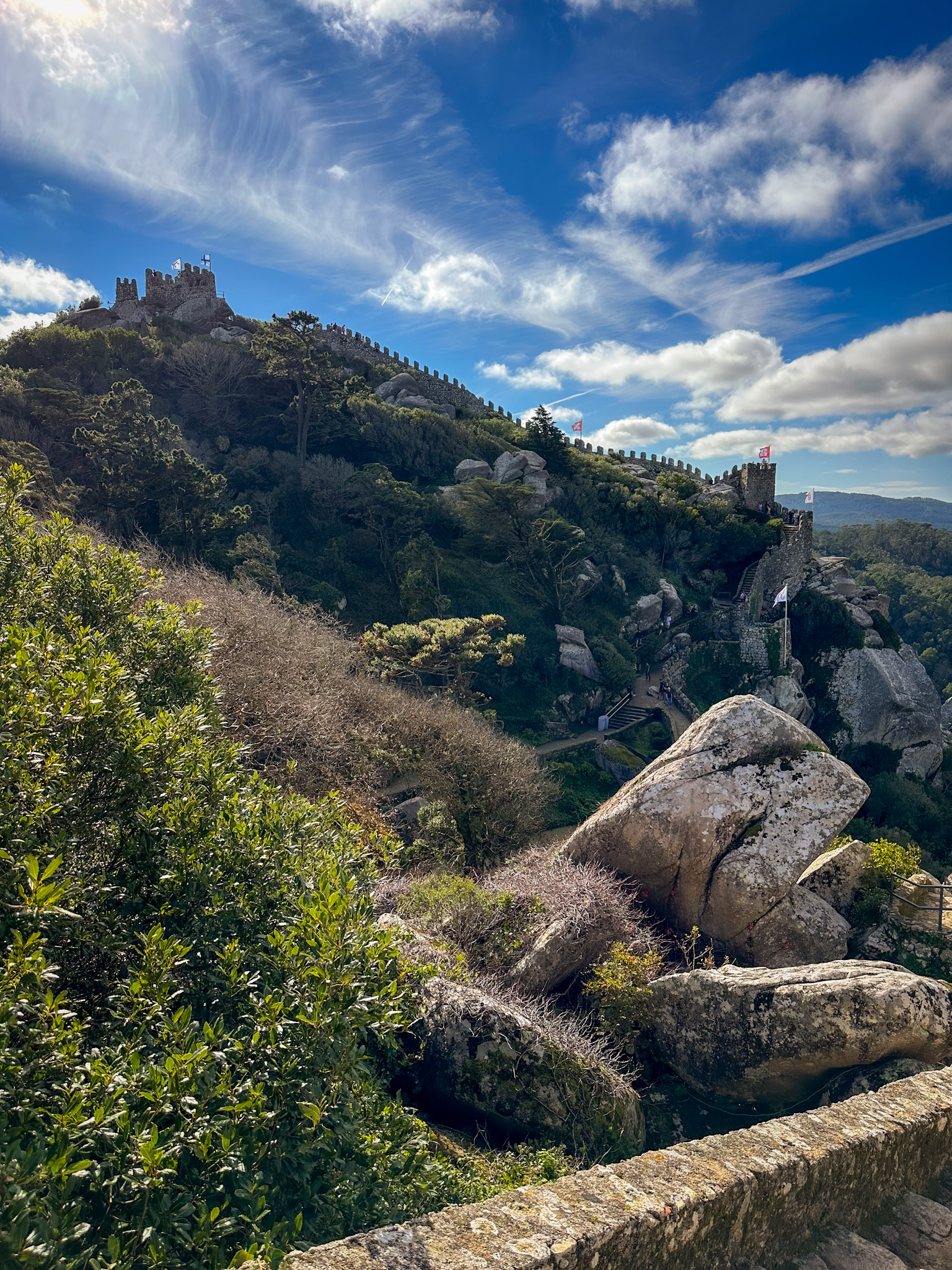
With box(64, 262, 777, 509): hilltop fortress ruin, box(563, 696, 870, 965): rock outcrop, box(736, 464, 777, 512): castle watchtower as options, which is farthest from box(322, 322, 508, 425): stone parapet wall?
box(563, 696, 870, 965): rock outcrop

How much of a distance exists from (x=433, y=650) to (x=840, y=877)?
14192 mm

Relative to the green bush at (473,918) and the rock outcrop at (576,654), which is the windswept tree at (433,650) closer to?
the rock outcrop at (576,654)

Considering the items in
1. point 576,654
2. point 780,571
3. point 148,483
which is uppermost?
point 148,483

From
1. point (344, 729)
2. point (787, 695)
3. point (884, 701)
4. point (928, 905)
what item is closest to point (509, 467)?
point (787, 695)

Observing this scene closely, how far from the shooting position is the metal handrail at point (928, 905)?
929 centimetres

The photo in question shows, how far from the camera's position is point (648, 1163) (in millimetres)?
4035

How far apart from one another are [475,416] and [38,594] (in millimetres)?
48308

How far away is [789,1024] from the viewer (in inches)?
272

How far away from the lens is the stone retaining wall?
314 centimetres

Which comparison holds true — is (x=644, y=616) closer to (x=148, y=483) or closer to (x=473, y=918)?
(x=148, y=483)

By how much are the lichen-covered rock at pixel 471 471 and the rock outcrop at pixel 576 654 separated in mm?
12703

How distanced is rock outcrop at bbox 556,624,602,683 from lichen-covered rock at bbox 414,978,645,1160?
82.9ft

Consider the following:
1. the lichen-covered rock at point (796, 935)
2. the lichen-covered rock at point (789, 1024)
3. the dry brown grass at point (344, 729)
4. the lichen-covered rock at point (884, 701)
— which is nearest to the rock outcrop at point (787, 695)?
the lichen-covered rock at point (884, 701)

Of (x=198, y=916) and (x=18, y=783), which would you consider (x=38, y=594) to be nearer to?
(x=18, y=783)
